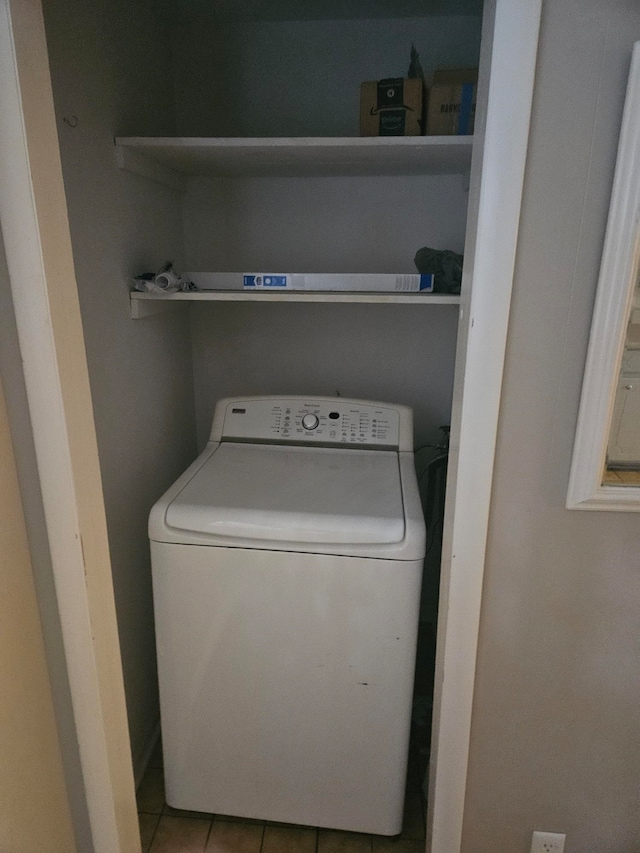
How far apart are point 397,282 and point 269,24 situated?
961 millimetres

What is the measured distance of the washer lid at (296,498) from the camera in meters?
1.22

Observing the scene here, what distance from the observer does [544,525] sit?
95cm

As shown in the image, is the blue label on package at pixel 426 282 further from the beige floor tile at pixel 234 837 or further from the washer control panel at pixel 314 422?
the beige floor tile at pixel 234 837

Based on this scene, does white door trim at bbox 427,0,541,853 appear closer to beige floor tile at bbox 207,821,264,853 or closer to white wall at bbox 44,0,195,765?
beige floor tile at bbox 207,821,264,853

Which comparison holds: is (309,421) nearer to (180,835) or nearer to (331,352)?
(331,352)

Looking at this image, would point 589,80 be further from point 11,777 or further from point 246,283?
point 11,777

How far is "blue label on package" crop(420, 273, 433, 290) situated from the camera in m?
1.47

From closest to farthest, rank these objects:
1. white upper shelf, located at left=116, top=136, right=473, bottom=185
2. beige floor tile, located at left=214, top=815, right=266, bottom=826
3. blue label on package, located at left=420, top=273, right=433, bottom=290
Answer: white upper shelf, located at left=116, top=136, right=473, bottom=185 → blue label on package, located at left=420, top=273, right=433, bottom=290 → beige floor tile, located at left=214, top=815, right=266, bottom=826

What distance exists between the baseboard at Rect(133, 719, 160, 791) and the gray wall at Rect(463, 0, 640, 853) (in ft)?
3.32

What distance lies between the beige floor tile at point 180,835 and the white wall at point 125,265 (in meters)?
0.21

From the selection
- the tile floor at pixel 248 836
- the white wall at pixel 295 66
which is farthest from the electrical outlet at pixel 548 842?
the white wall at pixel 295 66

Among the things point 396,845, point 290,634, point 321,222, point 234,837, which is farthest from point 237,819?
point 321,222

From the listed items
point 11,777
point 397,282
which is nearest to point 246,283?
point 397,282

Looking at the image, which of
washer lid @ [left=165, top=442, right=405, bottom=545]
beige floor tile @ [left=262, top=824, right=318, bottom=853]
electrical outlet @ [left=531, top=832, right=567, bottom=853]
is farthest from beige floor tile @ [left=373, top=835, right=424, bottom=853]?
washer lid @ [left=165, top=442, right=405, bottom=545]
